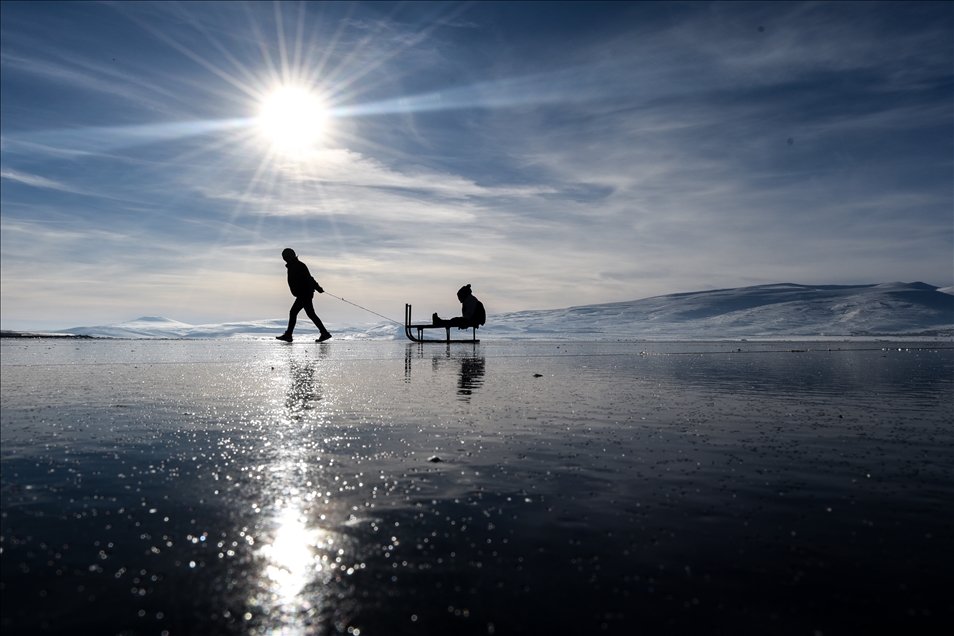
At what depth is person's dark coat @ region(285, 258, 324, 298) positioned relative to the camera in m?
29.9

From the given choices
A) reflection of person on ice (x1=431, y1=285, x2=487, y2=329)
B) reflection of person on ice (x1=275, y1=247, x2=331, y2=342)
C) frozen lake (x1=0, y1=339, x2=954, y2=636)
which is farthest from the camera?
reflection of person on ice (x1=431, y1=285, x2=487, y2=329)

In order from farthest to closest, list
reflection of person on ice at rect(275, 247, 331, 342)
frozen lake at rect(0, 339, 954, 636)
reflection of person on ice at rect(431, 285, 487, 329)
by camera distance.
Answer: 1. reflection of person on ice at rect(431, 285, 487, 329)
2. reflection of person on ice at rect(275, 247, 331, 342)
3. frozen lake at rect(0, 339, 954, 636)

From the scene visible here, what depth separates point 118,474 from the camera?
5.39m

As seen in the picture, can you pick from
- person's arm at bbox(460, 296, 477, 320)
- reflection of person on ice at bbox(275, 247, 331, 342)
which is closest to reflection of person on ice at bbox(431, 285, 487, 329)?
person's arm at bbox(460, 296, 477, 320)

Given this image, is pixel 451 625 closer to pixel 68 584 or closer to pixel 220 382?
pixel 68 584

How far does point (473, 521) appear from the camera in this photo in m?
4.19

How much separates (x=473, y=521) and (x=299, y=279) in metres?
27.5

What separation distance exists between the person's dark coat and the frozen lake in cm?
2124

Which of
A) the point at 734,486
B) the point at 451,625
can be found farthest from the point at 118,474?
the point at 734,486

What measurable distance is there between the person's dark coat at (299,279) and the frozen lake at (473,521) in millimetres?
21235

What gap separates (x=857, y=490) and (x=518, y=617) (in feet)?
12.5

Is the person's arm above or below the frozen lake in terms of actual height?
above

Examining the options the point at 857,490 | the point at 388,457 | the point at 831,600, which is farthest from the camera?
the point at 388,457

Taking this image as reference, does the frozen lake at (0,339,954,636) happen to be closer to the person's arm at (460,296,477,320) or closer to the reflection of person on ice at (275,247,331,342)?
the reflection of person on ice at (275,247,331,342)
